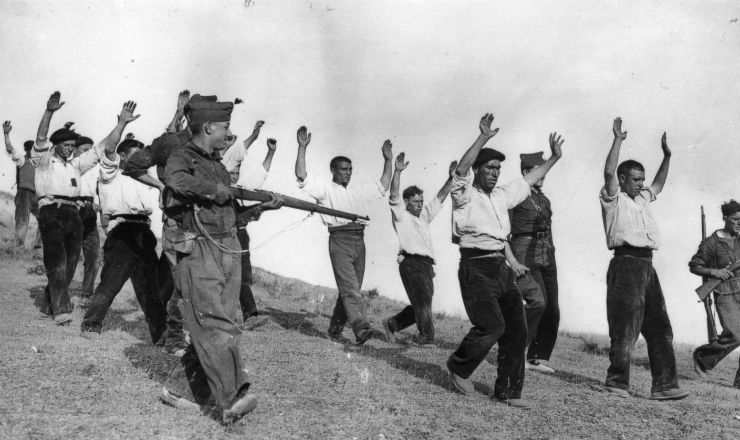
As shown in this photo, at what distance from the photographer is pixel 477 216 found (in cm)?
684

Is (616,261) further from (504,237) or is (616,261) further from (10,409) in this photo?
(10,409)

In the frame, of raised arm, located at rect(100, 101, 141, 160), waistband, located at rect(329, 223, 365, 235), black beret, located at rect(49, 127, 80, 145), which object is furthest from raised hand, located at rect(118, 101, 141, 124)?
waistband, located at rect(329, 223, 365, 235)

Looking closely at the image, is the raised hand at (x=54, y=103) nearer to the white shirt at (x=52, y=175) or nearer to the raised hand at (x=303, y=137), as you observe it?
the white shirt at (x=52, y=175)

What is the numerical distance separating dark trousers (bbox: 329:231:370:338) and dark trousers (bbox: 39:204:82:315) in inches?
127

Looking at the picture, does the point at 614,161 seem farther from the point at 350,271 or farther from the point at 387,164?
the point at 350,271

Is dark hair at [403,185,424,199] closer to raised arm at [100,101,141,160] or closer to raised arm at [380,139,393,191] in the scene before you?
raised arm at [380,139,393,191]

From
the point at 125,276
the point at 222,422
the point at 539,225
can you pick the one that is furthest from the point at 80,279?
the point at 222,422

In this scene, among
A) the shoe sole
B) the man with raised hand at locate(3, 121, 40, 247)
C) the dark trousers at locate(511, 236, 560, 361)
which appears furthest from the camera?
the man with raised hand at locate(3, 121, 40, 247)

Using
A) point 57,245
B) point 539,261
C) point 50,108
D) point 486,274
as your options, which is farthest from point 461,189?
point 57,245

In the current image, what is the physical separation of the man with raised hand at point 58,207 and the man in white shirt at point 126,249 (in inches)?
33.6

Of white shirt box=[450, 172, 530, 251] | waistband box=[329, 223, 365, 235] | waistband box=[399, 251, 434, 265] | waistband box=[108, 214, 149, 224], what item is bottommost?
waistband box=[108, 214, 149, 224]

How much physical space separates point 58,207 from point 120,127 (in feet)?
6.47

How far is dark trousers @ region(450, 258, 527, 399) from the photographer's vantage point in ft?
21.7

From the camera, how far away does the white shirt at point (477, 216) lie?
268 inches
